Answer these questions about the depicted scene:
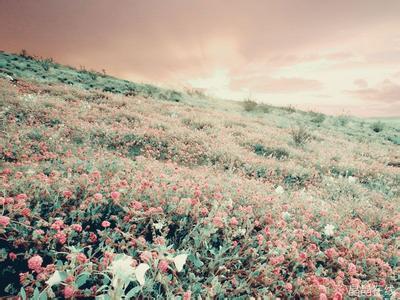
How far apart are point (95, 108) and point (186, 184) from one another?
10172 mm

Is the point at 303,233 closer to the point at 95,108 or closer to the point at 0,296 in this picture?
the point at 0,296

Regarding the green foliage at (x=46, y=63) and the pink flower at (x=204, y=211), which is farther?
the green foliage at (x=46, y=63)

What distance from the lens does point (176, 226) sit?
4.33 m

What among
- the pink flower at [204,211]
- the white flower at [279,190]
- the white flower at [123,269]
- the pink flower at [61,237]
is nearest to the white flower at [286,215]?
the pink flower at [204,211]

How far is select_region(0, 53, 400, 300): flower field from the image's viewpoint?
3.07 meters

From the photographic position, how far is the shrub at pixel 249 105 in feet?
90.5

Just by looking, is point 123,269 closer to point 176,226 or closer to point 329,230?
point 176,226

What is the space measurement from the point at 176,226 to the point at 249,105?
24.2 m

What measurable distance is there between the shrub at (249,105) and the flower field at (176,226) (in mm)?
17192

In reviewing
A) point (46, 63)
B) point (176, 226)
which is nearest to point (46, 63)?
point (46, 63)

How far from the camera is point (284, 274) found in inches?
156

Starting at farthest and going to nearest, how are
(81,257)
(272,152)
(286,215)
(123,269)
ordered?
(272,152) < (286,215) < (81,257) < (123,269)

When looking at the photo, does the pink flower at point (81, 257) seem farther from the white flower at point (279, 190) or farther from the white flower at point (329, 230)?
the white flower at point (279, 190)

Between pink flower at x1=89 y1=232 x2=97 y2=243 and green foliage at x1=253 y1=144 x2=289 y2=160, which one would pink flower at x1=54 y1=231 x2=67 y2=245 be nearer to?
pink flower at x1=89 y1=232 x2=97 y2=243
